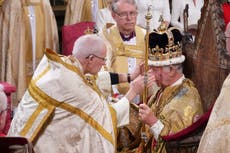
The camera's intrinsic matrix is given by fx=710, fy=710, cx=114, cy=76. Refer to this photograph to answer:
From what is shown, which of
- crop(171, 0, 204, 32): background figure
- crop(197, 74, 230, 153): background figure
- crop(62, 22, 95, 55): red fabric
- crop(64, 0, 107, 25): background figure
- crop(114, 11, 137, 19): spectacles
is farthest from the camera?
crop(171, 0, 204, 32): background figure

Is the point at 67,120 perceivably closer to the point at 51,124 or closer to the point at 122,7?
the point at 51,124

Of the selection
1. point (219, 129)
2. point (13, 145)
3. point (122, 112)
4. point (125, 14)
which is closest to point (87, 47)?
point (122, 112)

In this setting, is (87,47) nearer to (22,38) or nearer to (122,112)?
(122,112)

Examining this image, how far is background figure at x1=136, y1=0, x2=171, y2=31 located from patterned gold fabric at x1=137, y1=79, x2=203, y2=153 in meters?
2.65

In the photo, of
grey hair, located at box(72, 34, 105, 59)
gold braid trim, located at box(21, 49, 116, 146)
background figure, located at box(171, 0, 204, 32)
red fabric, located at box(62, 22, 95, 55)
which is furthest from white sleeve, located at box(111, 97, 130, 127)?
background figure, located at box(171, 0, 204, 32)

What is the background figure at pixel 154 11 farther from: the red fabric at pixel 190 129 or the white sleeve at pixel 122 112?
the red fabric at pixel 190 129

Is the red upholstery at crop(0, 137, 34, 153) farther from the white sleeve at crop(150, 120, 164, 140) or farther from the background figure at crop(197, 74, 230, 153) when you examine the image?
the white sleeve at crop(150, 120, 164, 140)

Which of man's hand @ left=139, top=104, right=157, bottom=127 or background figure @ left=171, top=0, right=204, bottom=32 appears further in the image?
background figure @ left=171, top=0, right=204, bottom=32

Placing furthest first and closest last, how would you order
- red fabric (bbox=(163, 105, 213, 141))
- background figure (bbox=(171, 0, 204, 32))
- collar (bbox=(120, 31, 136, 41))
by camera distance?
1. background figure (bbox=(171, 0, 204, 32))
2. collar (bbox=(120, 31, 136, 41))
3. red fabric (bbox=(163, 105, 213, 141))

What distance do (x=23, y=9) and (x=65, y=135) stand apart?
114 inches

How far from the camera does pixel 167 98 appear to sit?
511 cm

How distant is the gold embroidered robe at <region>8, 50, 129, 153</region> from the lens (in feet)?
15.8

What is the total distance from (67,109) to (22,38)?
8.89 feet

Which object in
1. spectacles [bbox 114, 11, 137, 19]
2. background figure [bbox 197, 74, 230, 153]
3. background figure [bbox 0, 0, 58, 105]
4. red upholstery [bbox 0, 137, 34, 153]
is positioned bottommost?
background figure [bbox 0, 0, 58, 105]
